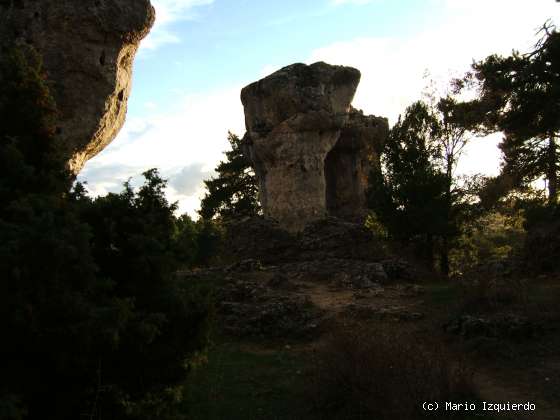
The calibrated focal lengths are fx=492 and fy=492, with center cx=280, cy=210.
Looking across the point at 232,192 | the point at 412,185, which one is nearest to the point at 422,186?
the point at 412,185

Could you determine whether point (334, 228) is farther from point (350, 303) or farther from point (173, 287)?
point (173, 287)

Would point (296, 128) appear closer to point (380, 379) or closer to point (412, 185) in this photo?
point (412, 185)

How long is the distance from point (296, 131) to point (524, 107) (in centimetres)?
1397

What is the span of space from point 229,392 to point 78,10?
6941 millimetres

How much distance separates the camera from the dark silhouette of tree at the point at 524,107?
15164 millimetres

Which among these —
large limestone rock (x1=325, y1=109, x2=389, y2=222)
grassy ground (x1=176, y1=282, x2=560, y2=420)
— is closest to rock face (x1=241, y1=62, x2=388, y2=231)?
large limestone rock (x1=325, y1=109, x2=389, y2=222)

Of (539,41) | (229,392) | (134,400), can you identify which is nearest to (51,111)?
(134,400)

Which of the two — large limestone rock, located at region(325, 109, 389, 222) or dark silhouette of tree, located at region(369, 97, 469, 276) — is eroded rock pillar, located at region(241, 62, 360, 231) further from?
dark silhouette of tree, located at region(369, 97, 469, 276)

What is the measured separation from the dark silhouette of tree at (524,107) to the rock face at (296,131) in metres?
10.5

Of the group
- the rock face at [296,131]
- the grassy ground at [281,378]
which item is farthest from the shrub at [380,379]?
the rock face at [296,131]

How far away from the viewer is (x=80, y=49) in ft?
26.9

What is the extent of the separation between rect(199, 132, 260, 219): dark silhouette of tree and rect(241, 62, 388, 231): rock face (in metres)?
10.5

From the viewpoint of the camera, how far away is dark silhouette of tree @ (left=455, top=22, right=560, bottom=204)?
49.8 ft

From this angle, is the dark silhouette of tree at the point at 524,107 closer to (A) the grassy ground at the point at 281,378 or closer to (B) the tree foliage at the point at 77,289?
(A) the grassy ground at the point at 281,378
